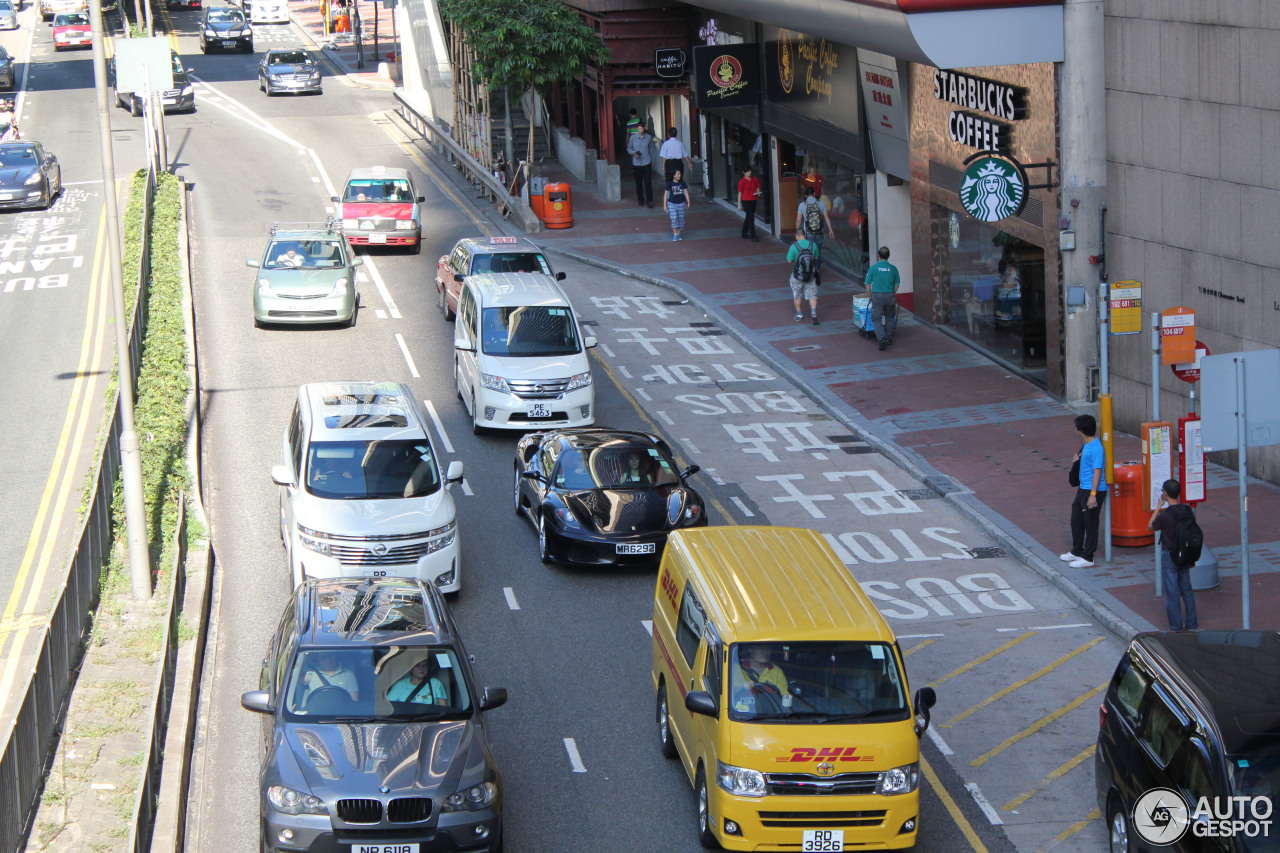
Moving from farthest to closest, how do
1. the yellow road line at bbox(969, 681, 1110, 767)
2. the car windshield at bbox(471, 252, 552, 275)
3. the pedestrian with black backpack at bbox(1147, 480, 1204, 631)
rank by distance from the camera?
the car windshield at bbox(471, 252, 552, 275) → the pedestrian with black backpack at bbox(1147, 480, 1204, 631) → the yellow road line at bbox(969, 681, 1110, 767)

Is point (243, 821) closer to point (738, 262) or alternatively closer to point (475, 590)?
point (475, 590)

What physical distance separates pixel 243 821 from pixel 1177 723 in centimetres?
724

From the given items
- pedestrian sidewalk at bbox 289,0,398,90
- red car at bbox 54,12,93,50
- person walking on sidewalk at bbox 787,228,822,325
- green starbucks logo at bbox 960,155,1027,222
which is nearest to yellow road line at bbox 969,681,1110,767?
green starbucks logo at bbox 960,155,1027,222

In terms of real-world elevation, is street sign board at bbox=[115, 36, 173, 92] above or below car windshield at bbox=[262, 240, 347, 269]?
above

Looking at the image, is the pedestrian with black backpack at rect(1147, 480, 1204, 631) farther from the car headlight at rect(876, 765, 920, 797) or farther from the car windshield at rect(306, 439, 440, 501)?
the car windshield at rect(306, 439, 440, 501)

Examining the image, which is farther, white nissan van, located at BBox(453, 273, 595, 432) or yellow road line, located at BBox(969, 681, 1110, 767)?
white nissan van, located at BBox(453, 273, 595, 432)

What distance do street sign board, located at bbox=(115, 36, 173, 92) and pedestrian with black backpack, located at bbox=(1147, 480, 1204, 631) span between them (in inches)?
759

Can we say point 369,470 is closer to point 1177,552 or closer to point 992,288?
point 1177,552

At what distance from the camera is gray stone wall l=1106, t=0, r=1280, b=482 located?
1850 cm

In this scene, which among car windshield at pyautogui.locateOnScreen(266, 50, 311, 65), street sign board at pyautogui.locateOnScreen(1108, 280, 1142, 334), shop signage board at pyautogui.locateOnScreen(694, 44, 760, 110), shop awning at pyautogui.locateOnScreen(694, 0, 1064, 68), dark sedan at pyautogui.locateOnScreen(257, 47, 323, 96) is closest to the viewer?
street sign board at pyautogui.locateOnScreen(1108, 280, 1142, 334)

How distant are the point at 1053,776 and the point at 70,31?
66.6m

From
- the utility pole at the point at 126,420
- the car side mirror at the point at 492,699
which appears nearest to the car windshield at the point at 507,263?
the utility pole at the point at 126,420

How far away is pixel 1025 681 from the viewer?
14336 mm

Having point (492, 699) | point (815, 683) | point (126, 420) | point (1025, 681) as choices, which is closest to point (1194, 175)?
point (1025, 681)
